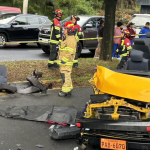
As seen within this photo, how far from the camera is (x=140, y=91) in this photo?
438 centimetres

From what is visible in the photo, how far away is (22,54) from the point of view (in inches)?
555

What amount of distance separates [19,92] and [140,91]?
160 inches

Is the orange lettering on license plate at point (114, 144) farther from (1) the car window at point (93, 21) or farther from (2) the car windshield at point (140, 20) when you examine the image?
(2) the car windshield at point (140, 20)

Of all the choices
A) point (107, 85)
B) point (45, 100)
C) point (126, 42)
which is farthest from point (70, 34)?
point (107, 85)

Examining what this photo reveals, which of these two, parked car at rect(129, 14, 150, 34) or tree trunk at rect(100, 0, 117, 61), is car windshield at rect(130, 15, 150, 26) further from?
tree trunk at rect(100, 0, 117, 61)

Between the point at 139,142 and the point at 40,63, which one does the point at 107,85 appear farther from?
the point at 40,63

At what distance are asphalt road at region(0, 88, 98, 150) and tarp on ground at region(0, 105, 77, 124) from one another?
5.5 inches

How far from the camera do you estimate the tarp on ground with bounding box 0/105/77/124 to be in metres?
6.02

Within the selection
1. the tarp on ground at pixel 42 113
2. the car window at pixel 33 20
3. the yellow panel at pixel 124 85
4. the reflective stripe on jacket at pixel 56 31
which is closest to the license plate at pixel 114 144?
the yellow panel at pixel 124 85

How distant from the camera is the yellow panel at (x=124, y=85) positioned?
439 cm

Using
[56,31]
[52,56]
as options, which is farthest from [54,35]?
Result: [52,56]

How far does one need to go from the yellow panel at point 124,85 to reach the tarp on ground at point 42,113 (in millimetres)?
1504

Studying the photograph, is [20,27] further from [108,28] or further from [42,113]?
[42,113]

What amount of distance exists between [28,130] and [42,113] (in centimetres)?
65
